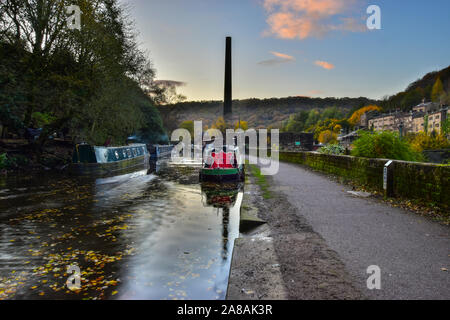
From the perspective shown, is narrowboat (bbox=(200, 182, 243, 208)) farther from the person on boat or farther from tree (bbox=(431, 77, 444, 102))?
tree (bbox=(431, 77, 444, 102))

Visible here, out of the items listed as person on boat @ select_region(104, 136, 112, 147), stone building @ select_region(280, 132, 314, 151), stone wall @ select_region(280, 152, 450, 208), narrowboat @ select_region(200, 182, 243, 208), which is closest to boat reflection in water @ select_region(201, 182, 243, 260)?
narrowboat @ select_region(200, 182, 243, 208)

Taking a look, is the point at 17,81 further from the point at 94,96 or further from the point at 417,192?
the point at 417,192

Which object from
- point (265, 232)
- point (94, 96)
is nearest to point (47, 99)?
point (94, 96)

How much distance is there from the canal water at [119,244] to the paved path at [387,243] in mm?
1726

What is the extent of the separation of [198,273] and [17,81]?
20915mm

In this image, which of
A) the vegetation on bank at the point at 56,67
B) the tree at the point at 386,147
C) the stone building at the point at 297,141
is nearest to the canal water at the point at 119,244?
the tree at the point at 386,147

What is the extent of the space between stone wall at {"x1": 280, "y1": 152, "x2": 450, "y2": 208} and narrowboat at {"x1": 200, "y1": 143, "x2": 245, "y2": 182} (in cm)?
474

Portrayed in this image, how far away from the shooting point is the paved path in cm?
374

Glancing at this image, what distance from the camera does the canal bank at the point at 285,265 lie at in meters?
3.65

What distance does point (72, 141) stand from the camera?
93.6 ft

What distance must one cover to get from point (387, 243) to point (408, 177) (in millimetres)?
4188

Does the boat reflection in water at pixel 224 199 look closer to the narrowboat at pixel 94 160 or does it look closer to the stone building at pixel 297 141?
the narrowboat at pixel 94 160

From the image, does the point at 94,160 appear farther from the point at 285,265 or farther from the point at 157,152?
the point at 285,265

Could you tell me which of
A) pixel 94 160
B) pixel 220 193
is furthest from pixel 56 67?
pixel 220 193
